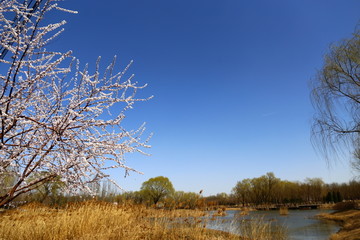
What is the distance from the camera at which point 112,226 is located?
712 centimetres

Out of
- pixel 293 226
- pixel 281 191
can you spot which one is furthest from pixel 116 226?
pixel 281 191

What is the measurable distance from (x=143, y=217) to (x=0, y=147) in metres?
6.59

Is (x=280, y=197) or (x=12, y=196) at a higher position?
(x=12, y=196)

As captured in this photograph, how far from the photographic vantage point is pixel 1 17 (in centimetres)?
171

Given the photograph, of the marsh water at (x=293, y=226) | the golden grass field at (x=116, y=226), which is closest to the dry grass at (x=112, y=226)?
the golden grass field at (x=116, y=226)

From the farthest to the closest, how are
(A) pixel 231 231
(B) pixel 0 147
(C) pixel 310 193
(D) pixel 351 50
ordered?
(C) pixel 310 193
(D) pixel 351 50
(A) pixel 231 231
(B) pixel 0 147

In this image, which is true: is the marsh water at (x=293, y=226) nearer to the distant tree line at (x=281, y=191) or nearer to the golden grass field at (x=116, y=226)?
the golden grass field at (x=116, y=226)

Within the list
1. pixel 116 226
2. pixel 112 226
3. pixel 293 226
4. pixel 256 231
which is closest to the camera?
pixel 116 226

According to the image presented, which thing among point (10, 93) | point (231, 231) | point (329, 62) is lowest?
point (231, 231)

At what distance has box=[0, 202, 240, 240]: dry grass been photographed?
224 inches

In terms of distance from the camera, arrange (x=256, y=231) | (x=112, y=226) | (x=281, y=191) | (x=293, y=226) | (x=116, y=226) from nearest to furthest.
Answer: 1. (x=116, y=226)
2. (x=112, y=226)
3. (x=256, y=231)
4. (x=293, y=226)
5. (x=281, y=191)

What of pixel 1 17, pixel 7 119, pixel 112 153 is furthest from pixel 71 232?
pixel 1 17

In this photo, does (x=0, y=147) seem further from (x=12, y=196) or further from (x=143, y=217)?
(x=143, y=217)

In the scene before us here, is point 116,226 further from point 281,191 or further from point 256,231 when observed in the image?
point 281,191
